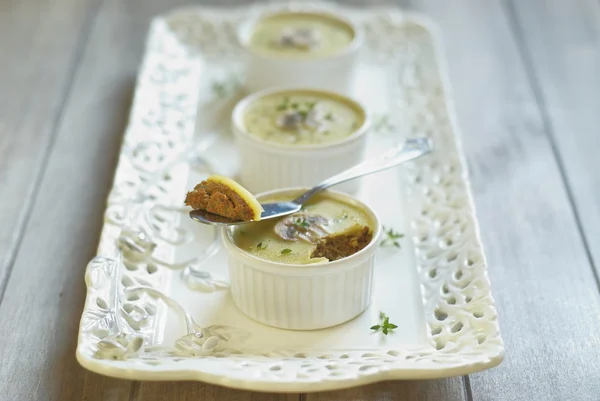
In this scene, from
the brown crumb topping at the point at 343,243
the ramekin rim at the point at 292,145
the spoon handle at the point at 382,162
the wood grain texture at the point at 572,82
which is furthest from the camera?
the wood grain texture at the point at 572,82

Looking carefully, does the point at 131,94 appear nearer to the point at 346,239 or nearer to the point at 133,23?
the point at 133,23

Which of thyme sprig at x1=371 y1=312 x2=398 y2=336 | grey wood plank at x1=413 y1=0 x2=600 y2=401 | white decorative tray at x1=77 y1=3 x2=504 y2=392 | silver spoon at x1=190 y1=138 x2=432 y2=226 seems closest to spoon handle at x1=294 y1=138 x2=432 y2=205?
silver spoon at x1=190 y1=138 x2=432 y2=226

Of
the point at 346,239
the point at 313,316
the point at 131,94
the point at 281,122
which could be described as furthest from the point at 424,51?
the point at 313,316

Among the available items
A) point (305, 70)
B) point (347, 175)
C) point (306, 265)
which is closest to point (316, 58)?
point (305, 70)

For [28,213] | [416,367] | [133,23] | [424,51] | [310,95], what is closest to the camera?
[416,367]

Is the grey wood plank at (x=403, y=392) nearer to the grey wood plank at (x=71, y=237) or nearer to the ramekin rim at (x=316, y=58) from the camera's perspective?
the grey wood plank at (x=71, y=237)

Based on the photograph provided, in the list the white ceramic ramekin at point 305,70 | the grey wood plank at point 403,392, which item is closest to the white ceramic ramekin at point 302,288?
the grey wood plank at point 403,392

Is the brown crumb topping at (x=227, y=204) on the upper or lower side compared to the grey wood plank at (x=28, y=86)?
lower
